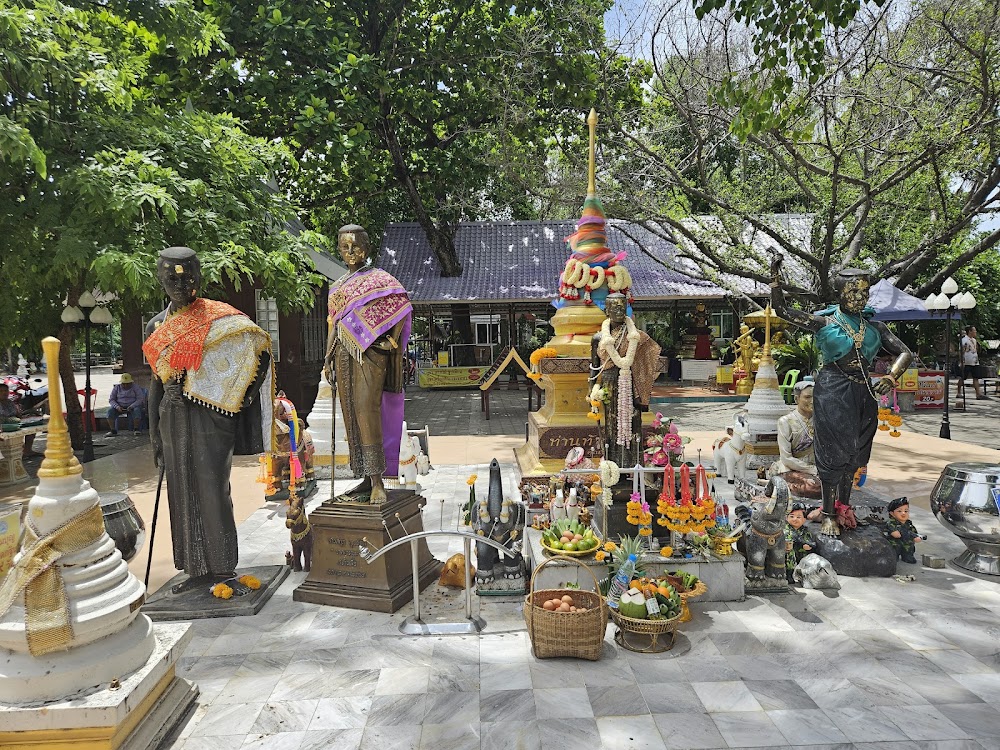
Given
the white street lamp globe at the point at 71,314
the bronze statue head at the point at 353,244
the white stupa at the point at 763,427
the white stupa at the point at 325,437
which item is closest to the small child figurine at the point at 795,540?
the white stupa at the point at 763,427

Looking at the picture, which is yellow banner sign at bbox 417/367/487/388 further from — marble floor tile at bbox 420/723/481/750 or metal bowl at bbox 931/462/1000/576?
marble floor tile at bbox 420/723/481/750

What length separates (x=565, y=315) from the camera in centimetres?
853

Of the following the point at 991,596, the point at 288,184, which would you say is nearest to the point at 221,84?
the point at 288,184

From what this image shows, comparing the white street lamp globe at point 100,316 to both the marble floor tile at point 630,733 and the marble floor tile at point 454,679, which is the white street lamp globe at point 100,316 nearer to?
the marble floor tile at point 454,679

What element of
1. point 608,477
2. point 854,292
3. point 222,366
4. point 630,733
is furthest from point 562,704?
point 854,292

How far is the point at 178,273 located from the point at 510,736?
389 centimetres

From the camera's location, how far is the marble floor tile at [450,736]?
3438 millimetres

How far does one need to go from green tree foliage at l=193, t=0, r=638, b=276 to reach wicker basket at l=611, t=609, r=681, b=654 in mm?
12332

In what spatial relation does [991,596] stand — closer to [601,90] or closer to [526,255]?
[601,90]

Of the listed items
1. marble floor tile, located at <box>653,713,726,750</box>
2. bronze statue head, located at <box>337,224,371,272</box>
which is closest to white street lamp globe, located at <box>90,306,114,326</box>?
bronze statue head, located at <box>337,224,371,272</box>

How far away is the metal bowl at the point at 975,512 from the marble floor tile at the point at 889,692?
241 cm

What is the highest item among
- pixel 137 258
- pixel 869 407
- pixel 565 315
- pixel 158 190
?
pixel 158 190

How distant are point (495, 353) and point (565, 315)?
1652cm

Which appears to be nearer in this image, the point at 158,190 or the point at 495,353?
the point at 158,190
